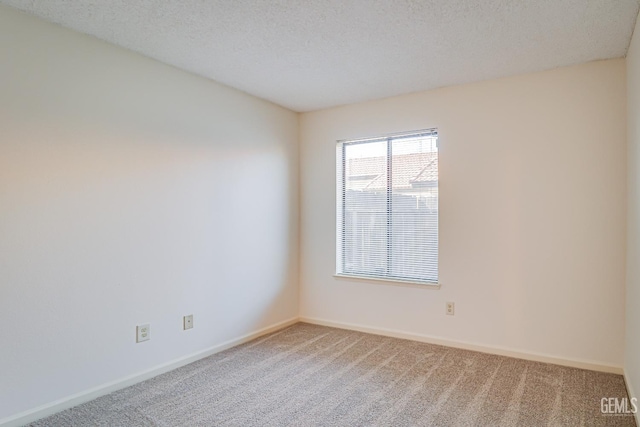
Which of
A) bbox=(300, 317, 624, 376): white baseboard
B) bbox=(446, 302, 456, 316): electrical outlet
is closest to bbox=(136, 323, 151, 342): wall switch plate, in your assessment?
bbox=(300, 317, 624, 376): white baseboard

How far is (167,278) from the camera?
3041mm

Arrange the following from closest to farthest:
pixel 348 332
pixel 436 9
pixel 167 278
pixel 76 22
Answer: pixel 436 9 → pixel 76 22 → pixel 167 278 → pixel 348 332

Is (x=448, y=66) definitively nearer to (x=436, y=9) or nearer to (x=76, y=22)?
(x=436, y=9)

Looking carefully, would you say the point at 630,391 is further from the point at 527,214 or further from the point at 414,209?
the point at 414,209

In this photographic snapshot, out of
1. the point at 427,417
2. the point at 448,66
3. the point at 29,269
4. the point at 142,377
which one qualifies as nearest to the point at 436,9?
the point at 448,66

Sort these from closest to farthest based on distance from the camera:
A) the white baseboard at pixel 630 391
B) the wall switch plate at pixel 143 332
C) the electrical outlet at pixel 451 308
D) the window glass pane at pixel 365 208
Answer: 1. the white baseboard at pixel 630 391
2. the wall switch plate at pixel 143 332
3. the electrical outlet at pixel 451 308
4. the window glass pane at pixel 365 208

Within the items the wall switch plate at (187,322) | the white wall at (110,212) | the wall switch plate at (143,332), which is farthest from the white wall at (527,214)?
the wall switch plate at (143,332)

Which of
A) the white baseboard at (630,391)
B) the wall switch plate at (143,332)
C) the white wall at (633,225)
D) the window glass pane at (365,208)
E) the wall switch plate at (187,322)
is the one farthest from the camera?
the window glass pane at (365,208)

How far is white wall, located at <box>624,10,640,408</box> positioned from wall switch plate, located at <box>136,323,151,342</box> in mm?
3229

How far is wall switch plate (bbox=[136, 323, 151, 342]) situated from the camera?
9.31ft

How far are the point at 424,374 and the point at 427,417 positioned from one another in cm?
65

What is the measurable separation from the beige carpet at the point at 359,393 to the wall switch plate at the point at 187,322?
1.01 ft

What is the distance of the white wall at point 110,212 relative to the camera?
Answer: 7.38 feet

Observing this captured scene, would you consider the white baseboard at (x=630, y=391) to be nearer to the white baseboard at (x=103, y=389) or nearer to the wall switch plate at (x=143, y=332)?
the white baseboard at (x=103, y=389)
